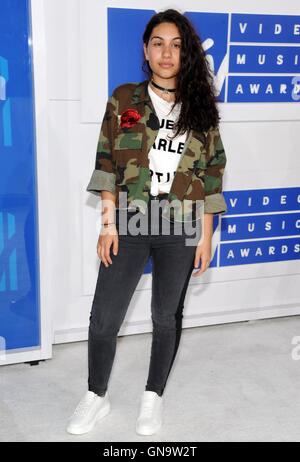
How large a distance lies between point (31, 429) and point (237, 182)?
1467 mm

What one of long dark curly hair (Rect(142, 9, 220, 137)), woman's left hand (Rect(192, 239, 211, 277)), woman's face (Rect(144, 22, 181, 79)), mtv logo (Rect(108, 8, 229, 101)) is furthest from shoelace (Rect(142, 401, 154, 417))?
mtv logo (Rect(108, 8, 229, 101))

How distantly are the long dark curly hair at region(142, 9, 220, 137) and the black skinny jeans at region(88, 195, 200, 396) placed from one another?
0.84ft

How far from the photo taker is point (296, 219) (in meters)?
2.89

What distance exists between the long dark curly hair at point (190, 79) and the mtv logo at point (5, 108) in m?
0.64

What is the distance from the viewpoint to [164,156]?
69.1 inches

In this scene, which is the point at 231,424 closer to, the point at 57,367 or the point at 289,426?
the point at 289,426

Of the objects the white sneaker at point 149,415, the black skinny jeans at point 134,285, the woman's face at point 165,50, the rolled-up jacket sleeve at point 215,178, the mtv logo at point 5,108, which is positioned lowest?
the white sneaker at point 149,415

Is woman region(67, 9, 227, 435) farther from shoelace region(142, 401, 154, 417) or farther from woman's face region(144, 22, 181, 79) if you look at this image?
shoelace region(142, 401, 154, 417)

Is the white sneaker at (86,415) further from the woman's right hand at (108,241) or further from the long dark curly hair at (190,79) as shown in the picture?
the long dark curly hair at (190,79)

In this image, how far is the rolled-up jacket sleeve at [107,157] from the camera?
5.80 feet

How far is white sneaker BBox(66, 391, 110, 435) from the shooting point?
1.92 m

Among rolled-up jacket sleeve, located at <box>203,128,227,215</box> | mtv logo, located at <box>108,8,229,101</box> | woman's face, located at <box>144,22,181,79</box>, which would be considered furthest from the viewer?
mtv logo, located at <box>108,8,229,101</box>

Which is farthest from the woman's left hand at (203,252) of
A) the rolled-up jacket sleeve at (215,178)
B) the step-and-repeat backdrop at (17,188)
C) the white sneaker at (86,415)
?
the step-and-repeat backdrop at (17,188)

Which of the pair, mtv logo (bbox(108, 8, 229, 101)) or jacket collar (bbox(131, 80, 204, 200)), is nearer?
jacket collar (bbox(131, 80, 204, 200))
